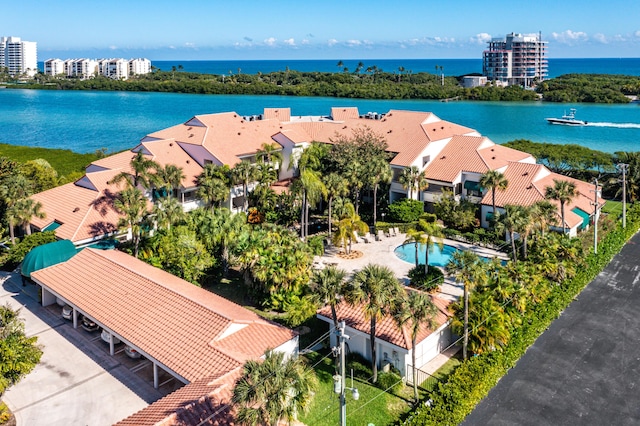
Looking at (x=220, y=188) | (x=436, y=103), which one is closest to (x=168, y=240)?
(x=220, y=188)

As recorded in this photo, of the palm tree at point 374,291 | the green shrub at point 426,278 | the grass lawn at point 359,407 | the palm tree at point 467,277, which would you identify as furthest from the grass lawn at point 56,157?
the palm tree at point 467,277

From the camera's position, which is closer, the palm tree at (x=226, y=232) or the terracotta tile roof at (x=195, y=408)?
the terracotta tile roof at (x=195, y=408)

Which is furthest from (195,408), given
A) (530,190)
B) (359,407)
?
(530,190)

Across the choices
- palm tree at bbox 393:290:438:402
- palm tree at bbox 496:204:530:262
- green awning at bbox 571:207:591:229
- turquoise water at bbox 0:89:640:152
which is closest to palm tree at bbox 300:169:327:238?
palm tree at bbox 496:204:530:262

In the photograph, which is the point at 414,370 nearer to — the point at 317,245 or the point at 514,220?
the point at 514,220

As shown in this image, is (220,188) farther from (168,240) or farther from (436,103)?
(436,103)

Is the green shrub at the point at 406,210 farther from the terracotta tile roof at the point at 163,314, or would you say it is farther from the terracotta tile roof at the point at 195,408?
the terracotta tile roof at the point at 195,408
